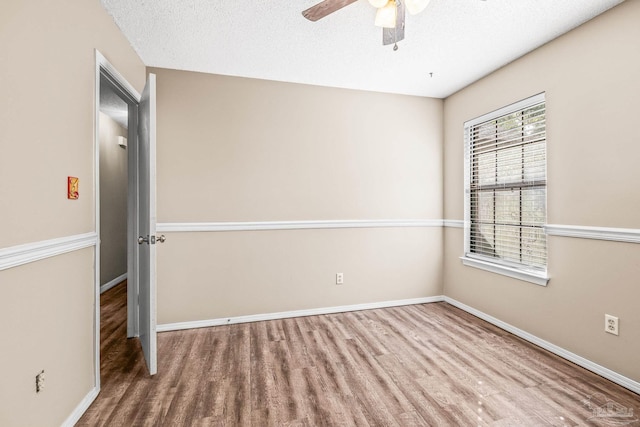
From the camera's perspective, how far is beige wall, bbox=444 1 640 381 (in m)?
1.92

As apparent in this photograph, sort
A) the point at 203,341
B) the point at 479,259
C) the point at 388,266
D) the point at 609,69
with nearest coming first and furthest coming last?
the point at 609,69 < the point at 203,341 < the point at 479,259 < the point at 388,266

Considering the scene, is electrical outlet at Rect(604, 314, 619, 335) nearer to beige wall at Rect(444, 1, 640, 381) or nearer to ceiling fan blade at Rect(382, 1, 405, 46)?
beige wall at Rect(444, 1, 640, 381)

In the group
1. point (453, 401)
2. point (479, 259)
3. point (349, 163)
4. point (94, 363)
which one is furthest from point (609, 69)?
point (94, 363)

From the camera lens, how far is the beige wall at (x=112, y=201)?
157 inches

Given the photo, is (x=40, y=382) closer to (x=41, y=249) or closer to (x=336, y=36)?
(x=41, y=249)

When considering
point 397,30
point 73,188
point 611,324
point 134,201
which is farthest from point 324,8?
point 611,324

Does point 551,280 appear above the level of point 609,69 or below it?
below

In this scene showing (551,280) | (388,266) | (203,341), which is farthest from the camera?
(388,266)

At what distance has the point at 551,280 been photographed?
7.89 ft

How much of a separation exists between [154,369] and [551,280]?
120 inches

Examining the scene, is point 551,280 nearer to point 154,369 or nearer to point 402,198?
point 402,198

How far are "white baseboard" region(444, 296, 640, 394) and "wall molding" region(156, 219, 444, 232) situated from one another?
3.63ft

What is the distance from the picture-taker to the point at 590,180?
214cm

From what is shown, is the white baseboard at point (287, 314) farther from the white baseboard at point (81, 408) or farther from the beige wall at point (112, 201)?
the beige wall at point (112, 201)
